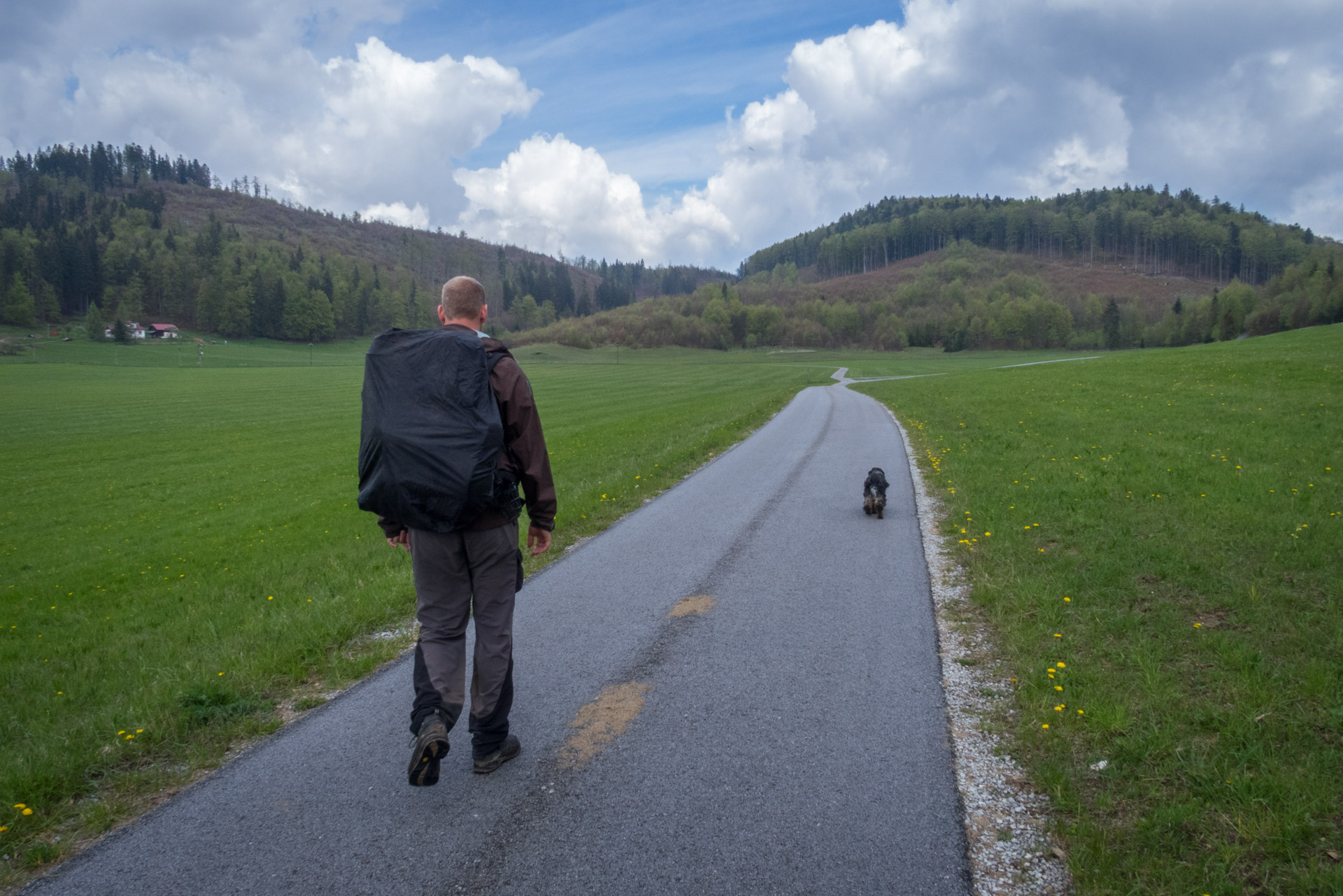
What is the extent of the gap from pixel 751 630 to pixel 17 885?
4791 mm

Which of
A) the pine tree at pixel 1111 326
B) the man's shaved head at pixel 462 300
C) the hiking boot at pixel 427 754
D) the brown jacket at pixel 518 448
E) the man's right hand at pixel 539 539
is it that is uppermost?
the pine tree at pixel 1111 326

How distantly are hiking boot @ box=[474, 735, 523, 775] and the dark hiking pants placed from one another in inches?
1.4

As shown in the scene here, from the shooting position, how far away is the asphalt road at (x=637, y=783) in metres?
3.21

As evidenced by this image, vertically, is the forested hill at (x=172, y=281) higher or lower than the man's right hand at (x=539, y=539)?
higher

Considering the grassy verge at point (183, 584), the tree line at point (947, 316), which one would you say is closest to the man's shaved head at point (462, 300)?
the grassy verge at point (183, 584)

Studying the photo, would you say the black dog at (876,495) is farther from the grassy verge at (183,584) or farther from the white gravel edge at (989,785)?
the grassy verge at (183,584)

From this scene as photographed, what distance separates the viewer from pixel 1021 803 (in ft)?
12.2

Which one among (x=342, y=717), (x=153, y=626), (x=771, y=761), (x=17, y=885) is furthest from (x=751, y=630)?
(x=153, y=626)

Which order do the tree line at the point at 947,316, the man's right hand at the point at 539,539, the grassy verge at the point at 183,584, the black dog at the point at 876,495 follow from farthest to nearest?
the tree line at the point at 947,316 < the black dog at the point at 876,495 < the grassy verge at the point at 183,584 < the man's right hand at the point at 539,539

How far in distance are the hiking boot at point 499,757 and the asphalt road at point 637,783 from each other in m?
0.06

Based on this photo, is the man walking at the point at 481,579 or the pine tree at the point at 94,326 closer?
the man walking at the point at 481,579

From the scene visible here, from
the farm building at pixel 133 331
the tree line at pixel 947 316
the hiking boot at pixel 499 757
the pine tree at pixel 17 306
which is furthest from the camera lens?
the pine tree at pixel 17 306

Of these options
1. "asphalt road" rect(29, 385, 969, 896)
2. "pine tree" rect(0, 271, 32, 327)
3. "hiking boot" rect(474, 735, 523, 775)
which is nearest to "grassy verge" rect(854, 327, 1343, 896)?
"asphalt road" rect(29, 385, 969, 896)

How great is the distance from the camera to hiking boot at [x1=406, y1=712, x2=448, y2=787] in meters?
3.68
